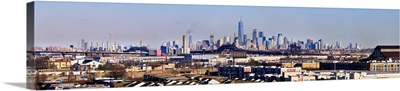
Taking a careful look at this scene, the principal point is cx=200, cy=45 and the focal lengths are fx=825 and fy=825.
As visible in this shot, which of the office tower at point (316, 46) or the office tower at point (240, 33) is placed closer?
the office tower at point (240, 33)

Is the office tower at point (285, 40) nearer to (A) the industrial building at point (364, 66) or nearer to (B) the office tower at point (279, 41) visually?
(B) the office tower at point (279, 41)

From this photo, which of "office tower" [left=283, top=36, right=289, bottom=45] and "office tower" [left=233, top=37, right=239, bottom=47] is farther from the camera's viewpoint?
"office tower" [left=283, top=36, right=289, bottom=45]

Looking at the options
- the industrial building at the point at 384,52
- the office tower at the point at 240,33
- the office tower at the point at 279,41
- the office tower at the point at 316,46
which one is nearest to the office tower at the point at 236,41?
the office tower at the point at 240,33

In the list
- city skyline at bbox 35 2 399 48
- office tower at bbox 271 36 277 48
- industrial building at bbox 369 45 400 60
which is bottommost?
industrial building at bbox 369 45 400 60

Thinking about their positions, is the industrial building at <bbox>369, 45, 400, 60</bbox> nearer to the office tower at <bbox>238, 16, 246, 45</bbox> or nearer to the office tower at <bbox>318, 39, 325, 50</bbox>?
the office tower at <bbox>318, 39, 325, 50</bbox>

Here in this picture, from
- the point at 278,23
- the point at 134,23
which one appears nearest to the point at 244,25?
the point at 278,23

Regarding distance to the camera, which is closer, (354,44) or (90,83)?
(90,83)

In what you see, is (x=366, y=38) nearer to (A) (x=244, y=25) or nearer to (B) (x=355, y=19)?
(B) (x=355, y=19)

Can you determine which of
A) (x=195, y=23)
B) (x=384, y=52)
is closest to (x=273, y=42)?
(x=195, y=23)

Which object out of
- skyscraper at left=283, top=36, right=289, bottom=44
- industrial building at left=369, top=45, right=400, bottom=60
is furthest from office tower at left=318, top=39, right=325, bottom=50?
industrial building at left=369, top=45, right=400, bottom=60
